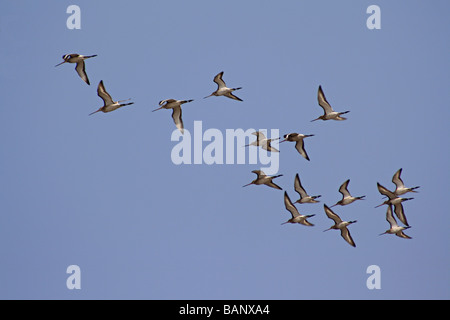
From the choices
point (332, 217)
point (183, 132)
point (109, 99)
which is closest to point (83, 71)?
point (109, 99)

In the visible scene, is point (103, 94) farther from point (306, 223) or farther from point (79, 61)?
point (306, 223)

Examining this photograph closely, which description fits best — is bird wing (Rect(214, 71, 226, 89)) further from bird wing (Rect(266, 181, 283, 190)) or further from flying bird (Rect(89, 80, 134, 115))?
bird wing (Rect(266, 181, 283, 190))

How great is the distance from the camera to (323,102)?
2191 inches

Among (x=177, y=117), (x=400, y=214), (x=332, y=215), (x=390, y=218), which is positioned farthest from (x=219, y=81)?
(x=390, y=218)

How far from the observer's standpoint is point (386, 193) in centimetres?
5831

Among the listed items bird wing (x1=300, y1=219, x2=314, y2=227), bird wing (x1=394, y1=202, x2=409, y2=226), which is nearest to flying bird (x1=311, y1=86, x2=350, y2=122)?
bird wing (x1=394, y1=202, x2=409, y2=226)

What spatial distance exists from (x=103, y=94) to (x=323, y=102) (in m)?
10.2

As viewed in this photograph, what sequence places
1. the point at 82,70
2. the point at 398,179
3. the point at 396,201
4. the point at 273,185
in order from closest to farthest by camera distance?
the point at 82,70
the point at 398,179
the point at 396,201
the point at 273,185

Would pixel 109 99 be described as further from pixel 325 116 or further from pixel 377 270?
pixel 377 270

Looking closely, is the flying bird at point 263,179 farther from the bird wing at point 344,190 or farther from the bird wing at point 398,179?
the bird wing at point 398,179

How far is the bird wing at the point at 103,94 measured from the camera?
53.2 metres

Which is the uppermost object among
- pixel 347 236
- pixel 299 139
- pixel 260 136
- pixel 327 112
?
pixel 327 112

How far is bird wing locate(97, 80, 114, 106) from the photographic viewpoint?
175 ft

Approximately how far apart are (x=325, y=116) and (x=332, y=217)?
19.2 feet
